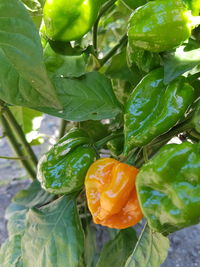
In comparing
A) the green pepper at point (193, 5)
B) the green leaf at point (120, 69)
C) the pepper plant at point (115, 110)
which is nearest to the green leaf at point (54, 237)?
the pepper plant at point (115, 110)

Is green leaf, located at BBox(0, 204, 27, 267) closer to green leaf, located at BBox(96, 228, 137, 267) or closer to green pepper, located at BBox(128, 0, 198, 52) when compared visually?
green leaf, located at BBox(96, 228, 137, 267)

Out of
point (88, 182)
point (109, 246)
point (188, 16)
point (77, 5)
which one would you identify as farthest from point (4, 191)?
point (188, 16)

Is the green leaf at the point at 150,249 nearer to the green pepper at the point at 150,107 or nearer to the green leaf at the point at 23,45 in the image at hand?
the green pepper at the point at 150,107

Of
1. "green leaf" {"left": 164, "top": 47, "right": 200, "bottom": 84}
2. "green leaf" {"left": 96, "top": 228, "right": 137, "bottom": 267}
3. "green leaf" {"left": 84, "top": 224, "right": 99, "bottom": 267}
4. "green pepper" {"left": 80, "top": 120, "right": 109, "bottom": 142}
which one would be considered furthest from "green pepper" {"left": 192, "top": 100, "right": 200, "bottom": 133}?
"green leaf" {"left": 84, "top": 224, "right": 99, "bottom": 267}

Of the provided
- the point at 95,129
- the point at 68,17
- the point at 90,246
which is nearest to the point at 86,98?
the point at 68,17

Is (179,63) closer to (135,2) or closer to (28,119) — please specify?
(135,2)

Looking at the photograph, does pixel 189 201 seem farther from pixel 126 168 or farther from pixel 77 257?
pixel 77 257
